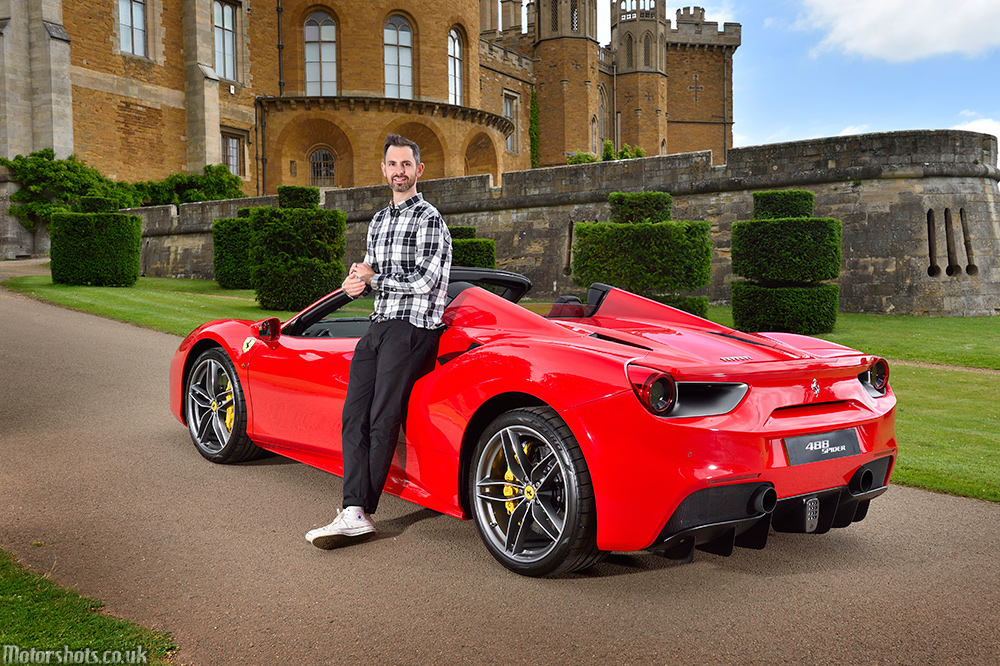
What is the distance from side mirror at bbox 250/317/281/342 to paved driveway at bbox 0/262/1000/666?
2.70ft

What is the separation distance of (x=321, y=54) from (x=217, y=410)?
110ft

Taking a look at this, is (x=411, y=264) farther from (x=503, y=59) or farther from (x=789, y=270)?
(x=503, y=59)

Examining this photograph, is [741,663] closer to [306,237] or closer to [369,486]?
[369,486]

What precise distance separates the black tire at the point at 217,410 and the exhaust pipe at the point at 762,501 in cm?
308

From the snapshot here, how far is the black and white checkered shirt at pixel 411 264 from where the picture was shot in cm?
372

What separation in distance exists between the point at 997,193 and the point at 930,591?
18.9 m

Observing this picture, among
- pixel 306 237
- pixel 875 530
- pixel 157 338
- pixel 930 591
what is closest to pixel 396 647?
pixel 930 591

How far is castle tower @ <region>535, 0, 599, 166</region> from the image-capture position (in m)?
46.9

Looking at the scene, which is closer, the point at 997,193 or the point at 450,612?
the point at 450,612

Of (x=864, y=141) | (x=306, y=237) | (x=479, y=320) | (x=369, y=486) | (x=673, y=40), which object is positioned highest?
(x=673, y=40)

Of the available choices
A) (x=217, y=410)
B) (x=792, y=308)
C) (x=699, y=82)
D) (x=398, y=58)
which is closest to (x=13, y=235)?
(x=398, y=58)

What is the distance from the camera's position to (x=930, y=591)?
10.3 ft

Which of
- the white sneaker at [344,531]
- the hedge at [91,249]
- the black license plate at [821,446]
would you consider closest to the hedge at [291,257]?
the hedge at [91,249]

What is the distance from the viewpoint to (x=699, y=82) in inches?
2397
